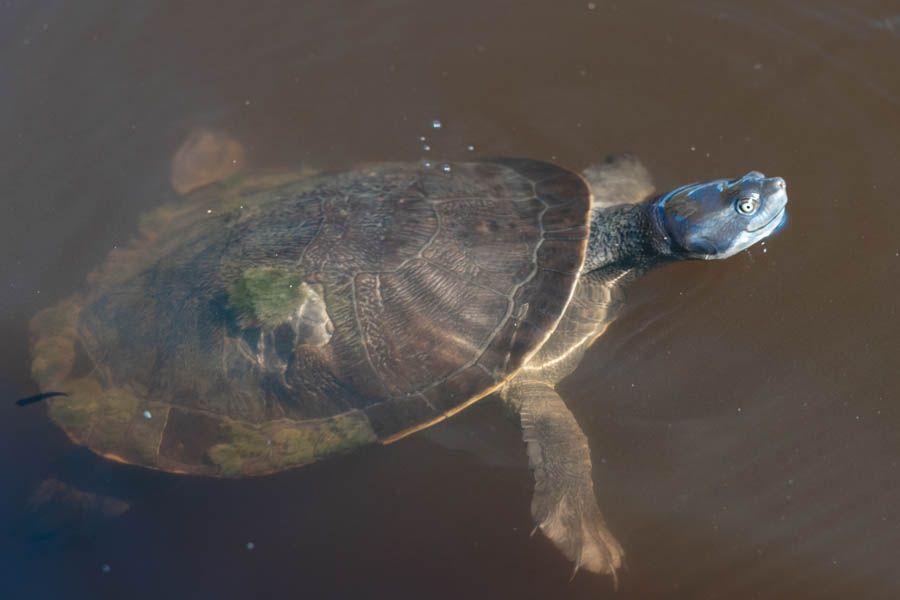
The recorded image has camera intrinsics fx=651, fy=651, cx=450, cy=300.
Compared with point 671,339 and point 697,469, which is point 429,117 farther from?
point 697,469

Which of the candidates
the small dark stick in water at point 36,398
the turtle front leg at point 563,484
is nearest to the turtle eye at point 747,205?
the turtle front leg at point 563,484

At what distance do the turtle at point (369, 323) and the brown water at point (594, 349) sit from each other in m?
0.42

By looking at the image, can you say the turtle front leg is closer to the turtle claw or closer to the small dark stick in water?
the turtle claw

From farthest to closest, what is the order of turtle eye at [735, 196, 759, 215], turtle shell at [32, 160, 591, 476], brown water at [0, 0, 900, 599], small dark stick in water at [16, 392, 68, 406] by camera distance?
small dark stick in water at [16, 392, 68, 406] < brown water at [0, 0, 900, 599] < turtle eye at [735, 196, 759, 215] < turtle shell at [32, 160, 591, 476]

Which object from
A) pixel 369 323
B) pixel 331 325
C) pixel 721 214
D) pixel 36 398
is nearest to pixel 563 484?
pixel 369 323

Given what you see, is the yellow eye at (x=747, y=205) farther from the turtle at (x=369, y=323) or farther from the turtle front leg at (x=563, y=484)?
the turtle front leg at (x=563, y=484)

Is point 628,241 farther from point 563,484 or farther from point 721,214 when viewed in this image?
point 563,484

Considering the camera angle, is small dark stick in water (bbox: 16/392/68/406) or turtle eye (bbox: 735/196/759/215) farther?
small dark stick in water (bbox: 16/392/68/406)

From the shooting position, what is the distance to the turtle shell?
11.8 feet

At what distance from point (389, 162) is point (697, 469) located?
9.79 feet

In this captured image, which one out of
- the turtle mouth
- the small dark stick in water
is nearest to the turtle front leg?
the turtle mouth

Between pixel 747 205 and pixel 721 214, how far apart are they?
0.48 feet

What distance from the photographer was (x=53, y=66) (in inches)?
212

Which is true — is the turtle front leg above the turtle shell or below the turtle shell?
below
